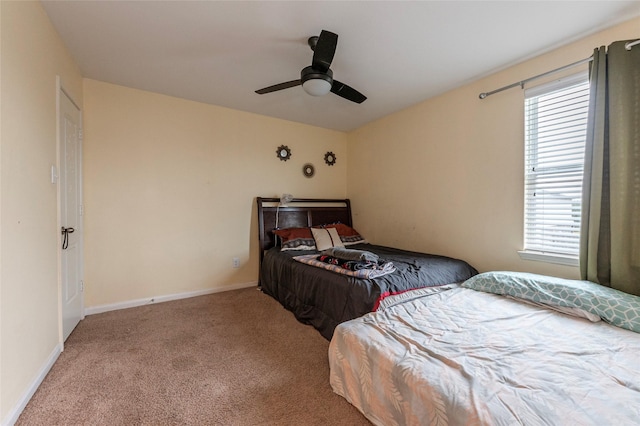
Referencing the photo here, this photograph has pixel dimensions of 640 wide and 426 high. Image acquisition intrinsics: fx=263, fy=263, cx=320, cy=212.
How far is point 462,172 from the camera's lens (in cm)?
289

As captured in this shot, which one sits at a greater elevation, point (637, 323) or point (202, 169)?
point (202, 169)

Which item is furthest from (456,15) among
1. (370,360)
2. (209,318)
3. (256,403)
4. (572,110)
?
(209,318)

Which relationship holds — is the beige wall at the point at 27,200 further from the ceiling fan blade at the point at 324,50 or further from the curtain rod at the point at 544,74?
the curtain rod at the point at 544,74

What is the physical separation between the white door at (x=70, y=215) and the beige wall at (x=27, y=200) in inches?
8.8

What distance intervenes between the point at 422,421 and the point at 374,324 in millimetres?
550

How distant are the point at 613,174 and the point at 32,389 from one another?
3.99m

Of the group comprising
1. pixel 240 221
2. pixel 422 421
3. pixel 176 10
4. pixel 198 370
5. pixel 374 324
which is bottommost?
pixel 198 370

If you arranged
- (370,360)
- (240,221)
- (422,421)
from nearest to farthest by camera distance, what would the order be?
(422,421) < (370,360) < (240,221)

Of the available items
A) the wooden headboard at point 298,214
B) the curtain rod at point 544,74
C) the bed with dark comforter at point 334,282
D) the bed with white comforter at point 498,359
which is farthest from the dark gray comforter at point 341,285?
the curtain rod at point 544,74

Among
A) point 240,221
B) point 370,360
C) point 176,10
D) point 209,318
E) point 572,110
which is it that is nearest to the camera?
point 370,360

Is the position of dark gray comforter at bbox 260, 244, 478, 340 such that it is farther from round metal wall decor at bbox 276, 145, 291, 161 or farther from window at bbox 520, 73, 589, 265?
round metal wall decor at bbox 276, 145, 291, 161

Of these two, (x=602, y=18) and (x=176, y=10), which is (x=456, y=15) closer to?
(x=602, y=18)

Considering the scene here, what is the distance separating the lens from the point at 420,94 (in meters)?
3.11

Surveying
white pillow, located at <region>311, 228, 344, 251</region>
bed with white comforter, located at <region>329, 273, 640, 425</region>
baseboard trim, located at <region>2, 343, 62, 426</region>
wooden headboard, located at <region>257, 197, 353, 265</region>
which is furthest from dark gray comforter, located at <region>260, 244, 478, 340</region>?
baseboard trim, located at <region>2, 343, 62, 426</region>
